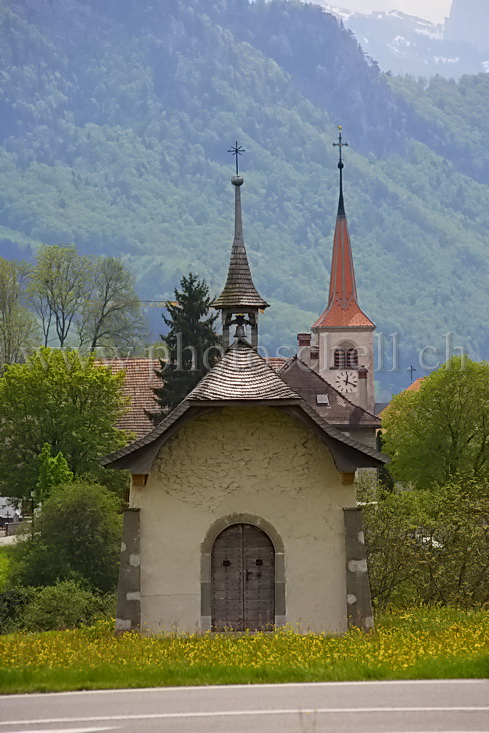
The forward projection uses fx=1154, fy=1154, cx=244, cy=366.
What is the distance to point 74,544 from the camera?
117ft

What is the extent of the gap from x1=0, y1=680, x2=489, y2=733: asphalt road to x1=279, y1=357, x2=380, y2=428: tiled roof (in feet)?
182

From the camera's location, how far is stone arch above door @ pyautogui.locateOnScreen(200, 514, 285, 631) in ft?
74.0

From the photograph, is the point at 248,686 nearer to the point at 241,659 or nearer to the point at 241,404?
the point at 241,659

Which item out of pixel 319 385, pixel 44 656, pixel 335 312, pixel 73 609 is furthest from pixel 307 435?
pixel 335 312

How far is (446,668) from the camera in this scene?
14.7m

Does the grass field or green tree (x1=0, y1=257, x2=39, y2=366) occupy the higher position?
green tree (x1=0, y1=257, x2=39, y2=366)

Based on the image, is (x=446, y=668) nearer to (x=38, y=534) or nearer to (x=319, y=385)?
(x=38, y=534)

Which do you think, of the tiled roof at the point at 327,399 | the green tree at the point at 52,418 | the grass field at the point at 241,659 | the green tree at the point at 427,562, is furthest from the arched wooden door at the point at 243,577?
the tiled roof at the point at 327,399

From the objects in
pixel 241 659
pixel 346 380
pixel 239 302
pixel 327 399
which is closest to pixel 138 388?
pixel 327 399

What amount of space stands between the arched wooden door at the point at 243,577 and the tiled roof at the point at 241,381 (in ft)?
8.82

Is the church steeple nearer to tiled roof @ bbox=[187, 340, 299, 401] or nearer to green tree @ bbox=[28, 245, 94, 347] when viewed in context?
tiled roof @ bbox=[187, 340, 299, 401]

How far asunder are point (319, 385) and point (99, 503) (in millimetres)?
35810

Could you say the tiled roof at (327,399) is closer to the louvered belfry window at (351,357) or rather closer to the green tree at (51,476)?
the louvered belfry window at (351,357)

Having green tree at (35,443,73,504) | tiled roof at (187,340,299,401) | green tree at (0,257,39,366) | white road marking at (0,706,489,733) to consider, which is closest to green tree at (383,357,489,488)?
green tree at (35,443,73,504)
